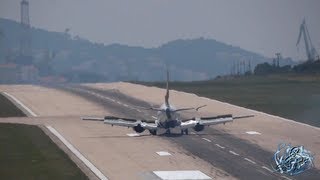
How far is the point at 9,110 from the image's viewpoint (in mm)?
119250

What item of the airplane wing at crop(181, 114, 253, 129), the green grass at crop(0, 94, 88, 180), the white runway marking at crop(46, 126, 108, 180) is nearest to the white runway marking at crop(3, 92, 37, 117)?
the green grass at crop(0, 94, 88, 180)

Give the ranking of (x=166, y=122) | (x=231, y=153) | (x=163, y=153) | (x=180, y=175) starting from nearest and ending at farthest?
(x=180, y=175) → (x=163, y=153) → (x=231, y=153) → (x=166, y=122)

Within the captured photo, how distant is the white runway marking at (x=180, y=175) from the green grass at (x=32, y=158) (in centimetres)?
590

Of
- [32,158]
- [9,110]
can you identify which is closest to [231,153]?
[32,158]

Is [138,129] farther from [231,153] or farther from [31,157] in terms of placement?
[31,157]

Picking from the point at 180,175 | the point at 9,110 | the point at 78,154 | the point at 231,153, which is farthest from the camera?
the point at 9,110

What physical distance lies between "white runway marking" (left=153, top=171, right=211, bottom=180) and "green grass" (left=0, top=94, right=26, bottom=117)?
56770 millimetres

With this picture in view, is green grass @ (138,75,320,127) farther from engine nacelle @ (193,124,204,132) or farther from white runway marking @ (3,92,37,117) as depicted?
white runway marking @ (3,92,37,117)

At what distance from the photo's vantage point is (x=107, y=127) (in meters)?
92.3

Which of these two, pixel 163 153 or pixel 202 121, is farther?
pixel 202 121

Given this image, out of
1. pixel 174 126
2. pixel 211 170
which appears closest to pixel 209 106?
pixel 174 126

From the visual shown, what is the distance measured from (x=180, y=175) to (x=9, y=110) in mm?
67696

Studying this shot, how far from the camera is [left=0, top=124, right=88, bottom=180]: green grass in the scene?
56.9m

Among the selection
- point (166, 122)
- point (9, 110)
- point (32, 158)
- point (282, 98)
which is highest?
point (166, 122)
